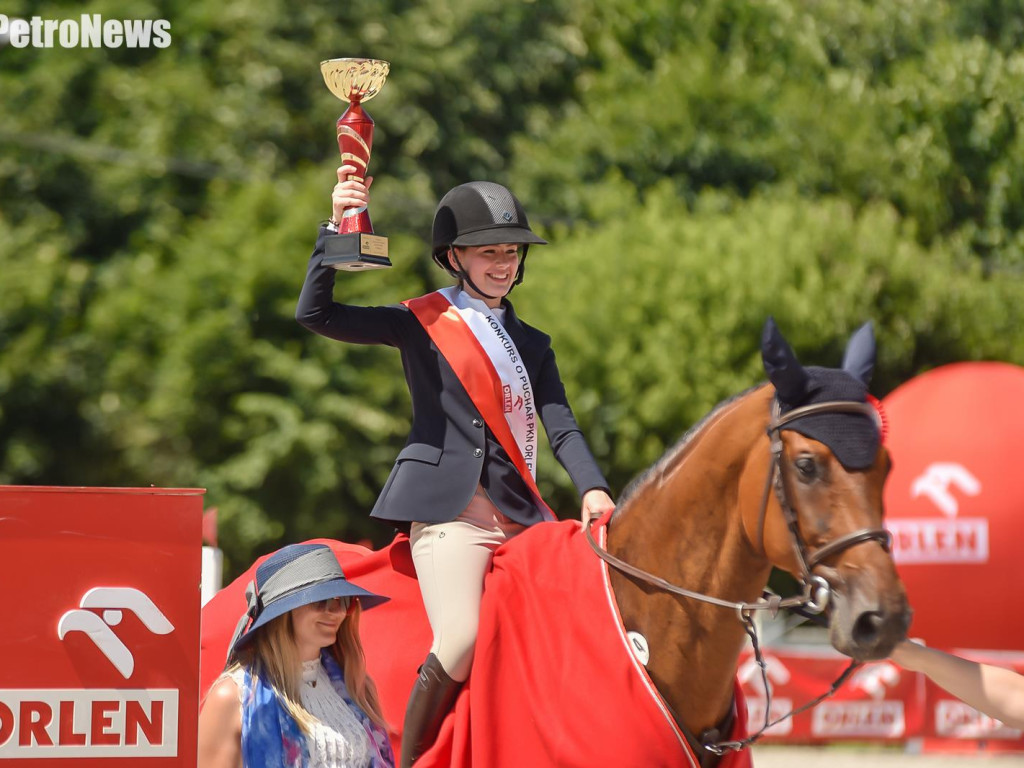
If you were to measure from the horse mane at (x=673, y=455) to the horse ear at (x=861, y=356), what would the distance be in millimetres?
279

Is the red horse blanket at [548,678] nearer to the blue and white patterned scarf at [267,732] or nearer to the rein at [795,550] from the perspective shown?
the rein at [795,550]

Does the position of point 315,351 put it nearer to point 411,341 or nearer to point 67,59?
point 67,59

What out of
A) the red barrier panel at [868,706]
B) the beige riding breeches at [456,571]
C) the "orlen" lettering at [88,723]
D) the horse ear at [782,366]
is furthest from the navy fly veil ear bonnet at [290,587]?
the red barrier panel at [868,706]

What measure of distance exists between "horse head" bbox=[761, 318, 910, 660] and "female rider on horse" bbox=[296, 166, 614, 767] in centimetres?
86

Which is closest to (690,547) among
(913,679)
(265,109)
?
(913,679)

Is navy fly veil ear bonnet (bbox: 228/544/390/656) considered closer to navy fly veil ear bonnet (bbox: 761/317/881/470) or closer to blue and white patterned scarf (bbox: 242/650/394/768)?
blue and white patterned scarf (bbox: 242/650/394/768)

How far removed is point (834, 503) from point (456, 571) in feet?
4.04

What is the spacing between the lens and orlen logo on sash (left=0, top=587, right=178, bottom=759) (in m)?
3.62

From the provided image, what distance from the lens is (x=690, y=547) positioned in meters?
4.26

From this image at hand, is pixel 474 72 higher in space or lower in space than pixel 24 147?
higher

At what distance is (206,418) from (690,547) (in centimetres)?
1390

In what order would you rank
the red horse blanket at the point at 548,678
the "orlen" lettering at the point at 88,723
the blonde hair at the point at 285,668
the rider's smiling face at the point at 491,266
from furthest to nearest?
the rider's smiling face at the point at 491,266 → the red horse blanket at the point at 548,678 → the blonde hair at the point at 285,668 → the "orlen" lettering at the point at 88,723

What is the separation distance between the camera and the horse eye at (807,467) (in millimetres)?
3879

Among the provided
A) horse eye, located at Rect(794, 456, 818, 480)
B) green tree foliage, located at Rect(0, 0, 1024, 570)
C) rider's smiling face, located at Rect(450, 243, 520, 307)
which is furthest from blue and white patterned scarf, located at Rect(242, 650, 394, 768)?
green tree foliage, located at Rect(0, 0, 1024, 570)
